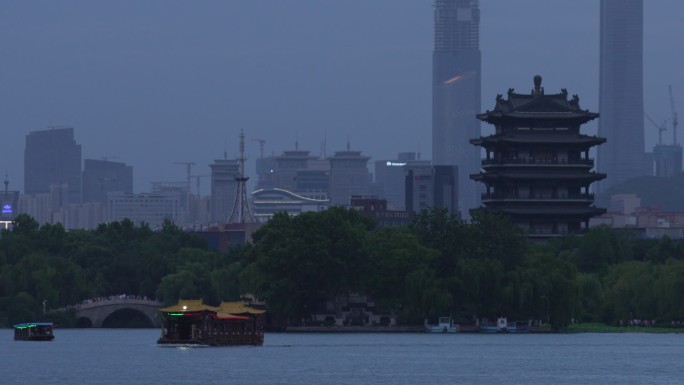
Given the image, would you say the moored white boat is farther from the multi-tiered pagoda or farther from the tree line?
the multi-tiered pagoda

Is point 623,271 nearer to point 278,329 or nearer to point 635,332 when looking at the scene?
point 635,332

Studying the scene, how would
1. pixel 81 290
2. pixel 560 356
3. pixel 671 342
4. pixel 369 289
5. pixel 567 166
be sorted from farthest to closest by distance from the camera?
pixel 567 166 → pixel 81 290 → pixel 369 289 → pixel 671 342 → pixel 560 356

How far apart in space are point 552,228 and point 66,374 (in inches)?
3406

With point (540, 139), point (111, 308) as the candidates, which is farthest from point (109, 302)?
point (540, 139)

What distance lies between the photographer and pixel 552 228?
593ft

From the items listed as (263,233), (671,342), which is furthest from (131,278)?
(671,342)

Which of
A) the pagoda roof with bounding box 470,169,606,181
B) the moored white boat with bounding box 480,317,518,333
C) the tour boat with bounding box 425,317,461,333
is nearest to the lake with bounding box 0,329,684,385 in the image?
the tour boat with bounding box 425,317,461,333

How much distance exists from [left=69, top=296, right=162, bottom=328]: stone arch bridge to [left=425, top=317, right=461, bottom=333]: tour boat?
1139 inches

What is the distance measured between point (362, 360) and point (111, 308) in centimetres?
5697

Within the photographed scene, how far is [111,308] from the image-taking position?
537 ft

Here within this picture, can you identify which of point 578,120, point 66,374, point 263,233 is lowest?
point 66,374

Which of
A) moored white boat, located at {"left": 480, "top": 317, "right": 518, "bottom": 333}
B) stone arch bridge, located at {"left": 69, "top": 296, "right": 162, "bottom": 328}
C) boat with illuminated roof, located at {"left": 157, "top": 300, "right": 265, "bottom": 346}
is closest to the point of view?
boat with illuminated roof, located at {"left": 157, "top": 300, "right": 265, "bottom": 346}

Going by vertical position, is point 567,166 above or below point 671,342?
above

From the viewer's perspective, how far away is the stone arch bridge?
163 metres
